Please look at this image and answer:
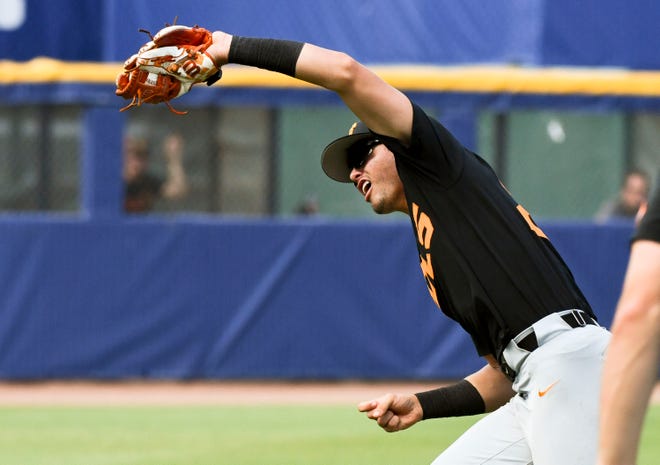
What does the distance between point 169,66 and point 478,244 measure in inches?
44.1

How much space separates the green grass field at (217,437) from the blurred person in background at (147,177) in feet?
8.72

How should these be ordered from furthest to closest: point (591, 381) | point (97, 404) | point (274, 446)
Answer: point (97, 404) → point (274, 446) → point (591, 381)

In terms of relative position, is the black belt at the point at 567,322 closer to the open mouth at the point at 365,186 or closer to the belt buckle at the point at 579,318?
the belt buckle at the point at 579,318

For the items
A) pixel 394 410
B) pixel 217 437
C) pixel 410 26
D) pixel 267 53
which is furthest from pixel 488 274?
pixel 410 26

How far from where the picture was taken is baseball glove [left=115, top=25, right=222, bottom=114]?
3648 mm

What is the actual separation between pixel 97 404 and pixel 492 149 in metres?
4.99

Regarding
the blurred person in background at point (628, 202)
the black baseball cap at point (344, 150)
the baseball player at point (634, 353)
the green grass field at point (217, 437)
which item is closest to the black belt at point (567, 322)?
the black baseball cap at point (344, 150)

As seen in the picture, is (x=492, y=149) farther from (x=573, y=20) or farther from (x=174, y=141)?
(x=174, y=141)

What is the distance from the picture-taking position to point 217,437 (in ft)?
27.2

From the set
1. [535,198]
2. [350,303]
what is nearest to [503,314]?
[350,303]

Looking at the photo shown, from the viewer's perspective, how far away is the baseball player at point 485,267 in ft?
11.6

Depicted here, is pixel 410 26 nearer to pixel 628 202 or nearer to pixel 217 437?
pixel 628 202

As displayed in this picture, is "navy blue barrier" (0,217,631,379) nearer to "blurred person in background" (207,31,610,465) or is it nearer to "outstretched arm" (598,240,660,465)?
"blurred person in background" (207,31,610,465)

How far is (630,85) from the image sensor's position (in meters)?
11.7
